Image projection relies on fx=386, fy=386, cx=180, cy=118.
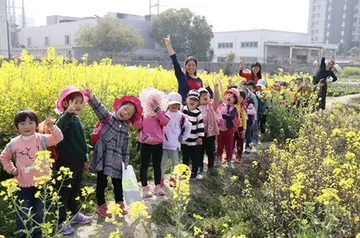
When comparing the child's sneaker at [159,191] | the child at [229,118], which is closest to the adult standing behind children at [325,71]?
the child at [229,118]

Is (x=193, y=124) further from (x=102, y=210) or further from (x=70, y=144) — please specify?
(x=70, y=144)

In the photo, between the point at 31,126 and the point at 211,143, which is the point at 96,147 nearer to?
the point at 31,126

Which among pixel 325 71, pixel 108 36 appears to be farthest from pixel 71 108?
pixel 108 36

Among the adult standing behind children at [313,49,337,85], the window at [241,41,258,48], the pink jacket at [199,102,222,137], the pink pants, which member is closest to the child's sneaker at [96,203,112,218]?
the pink jacket at [199,102,222,137]

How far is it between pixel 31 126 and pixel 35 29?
6297cm

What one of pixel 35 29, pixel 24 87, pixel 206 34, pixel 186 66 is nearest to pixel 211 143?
pixel 186 66

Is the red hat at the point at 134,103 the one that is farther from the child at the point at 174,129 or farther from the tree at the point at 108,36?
the tree at the point at 108,36

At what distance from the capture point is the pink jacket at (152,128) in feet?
14.4

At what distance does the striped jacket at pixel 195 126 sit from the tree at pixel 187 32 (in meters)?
45.7

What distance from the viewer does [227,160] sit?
587 cm

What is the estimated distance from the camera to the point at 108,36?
4300 centimetres

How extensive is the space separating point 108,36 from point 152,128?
40435 millimetres

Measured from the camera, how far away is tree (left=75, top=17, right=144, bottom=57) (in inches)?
1708

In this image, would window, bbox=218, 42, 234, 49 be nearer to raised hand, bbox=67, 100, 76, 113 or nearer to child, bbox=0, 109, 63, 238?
raised hand, bbox=67, 100, 76, 113
